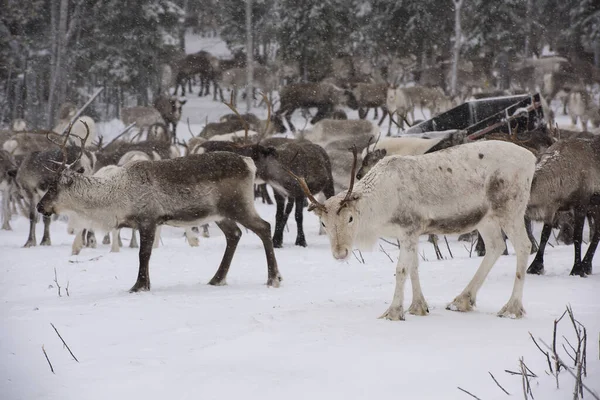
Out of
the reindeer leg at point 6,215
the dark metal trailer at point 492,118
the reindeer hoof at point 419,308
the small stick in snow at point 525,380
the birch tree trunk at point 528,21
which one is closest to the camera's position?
the small stick in snow at point 525,380

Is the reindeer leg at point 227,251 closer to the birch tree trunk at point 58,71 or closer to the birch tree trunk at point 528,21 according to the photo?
the birch tree trunk at point 58,71

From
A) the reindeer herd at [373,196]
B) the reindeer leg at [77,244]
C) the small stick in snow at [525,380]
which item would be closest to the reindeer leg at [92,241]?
the reindeer herd at [373,196]

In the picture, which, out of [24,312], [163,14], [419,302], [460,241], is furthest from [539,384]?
[163,14]

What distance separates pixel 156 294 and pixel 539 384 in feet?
12.9

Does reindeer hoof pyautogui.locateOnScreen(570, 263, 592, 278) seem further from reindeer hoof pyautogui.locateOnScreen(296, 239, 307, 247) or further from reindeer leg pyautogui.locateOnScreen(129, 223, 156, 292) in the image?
reindeer hoof pyautogui.locateOnScreen(296, 239, 307, 247)

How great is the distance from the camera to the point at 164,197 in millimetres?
7277

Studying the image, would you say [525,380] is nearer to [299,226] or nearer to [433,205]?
[433,205]

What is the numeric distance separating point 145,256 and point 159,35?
24.1 metres

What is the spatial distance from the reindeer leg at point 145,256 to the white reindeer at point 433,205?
240 cm

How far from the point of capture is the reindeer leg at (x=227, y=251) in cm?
743

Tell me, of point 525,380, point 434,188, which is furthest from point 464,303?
point 525,380

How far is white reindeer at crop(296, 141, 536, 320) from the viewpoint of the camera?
5449mm

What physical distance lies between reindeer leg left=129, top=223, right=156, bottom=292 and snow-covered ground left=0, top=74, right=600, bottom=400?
0.41 ft

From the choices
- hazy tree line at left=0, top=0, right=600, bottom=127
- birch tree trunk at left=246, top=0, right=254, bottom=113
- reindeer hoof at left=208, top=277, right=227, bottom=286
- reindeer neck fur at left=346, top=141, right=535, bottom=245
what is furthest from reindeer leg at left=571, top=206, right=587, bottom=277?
hazy tree line at left=0, top=0, right=600, bottom=127
